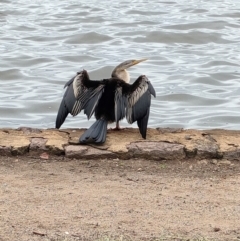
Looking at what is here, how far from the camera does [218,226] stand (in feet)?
15.9

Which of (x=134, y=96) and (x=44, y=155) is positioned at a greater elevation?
(x=134, y=96)

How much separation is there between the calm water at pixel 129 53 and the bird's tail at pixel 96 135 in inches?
105

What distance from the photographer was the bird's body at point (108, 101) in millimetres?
6902

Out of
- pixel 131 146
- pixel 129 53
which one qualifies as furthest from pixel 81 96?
pixel 129 53

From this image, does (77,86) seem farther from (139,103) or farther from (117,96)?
(139,103)

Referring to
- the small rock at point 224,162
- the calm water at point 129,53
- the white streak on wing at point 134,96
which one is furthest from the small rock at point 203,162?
the calm water at point 129,53

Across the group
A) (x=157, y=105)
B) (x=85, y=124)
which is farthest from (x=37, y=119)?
(x=157, y=105)

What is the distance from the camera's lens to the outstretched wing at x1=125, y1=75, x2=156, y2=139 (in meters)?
6.86

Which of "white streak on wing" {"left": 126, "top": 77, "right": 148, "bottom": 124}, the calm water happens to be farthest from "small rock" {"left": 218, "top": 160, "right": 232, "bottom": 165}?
the calm water

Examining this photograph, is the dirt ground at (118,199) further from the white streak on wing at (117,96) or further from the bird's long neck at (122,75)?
the bird's long neck at (122,75)

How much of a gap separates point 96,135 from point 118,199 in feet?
4.39

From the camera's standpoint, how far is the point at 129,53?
13445mm

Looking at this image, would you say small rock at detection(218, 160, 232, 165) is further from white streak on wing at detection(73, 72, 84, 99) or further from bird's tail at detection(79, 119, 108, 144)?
white streak on wing at detection(73, 72, 84, 99)

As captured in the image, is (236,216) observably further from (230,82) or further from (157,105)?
(230,82)
